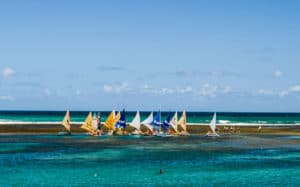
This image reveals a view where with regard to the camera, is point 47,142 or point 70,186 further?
point 47,142

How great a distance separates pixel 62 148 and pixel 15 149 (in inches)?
229

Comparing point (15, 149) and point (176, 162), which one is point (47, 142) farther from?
point (176, 162)

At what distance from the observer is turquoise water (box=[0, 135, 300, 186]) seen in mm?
45250

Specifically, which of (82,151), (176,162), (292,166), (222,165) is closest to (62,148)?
(82,151)

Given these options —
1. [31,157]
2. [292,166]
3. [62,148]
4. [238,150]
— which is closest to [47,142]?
[62,148]

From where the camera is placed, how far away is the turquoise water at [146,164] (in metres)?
45.2

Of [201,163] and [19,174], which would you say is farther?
[201,163]

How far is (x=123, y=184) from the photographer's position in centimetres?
4344

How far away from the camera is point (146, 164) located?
5456 centimetres

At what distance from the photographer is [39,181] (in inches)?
1745

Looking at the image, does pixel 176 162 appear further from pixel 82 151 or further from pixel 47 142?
pixel 47 142

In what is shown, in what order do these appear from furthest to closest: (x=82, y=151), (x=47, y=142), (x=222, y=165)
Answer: (x=47, y=142) < (x=82, y=151) < (x=222, y=165)

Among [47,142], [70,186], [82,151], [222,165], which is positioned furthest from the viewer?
[47,142]

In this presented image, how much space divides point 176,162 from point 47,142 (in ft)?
94.4
